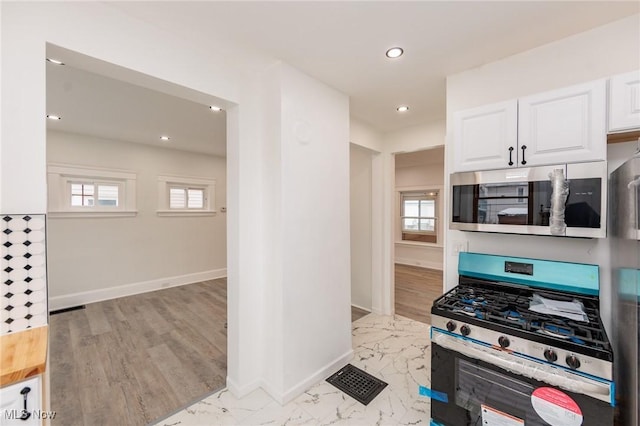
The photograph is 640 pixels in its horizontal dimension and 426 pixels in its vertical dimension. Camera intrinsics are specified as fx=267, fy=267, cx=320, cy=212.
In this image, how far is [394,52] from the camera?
1.96m

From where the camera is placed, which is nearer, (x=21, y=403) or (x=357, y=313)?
(x=21, y=403)

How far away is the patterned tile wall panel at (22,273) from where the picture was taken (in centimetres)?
125

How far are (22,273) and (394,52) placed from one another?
8.41 feet

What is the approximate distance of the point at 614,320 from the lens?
5.32ft

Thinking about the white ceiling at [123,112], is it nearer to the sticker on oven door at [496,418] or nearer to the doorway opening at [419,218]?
the sticker on oven door at [496,418]

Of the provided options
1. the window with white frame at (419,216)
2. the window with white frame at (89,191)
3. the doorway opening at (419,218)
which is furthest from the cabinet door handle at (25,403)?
the window with white frame at (419,216)

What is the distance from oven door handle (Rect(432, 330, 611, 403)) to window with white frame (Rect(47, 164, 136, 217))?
5180mm

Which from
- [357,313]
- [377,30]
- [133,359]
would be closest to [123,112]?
[133,359]

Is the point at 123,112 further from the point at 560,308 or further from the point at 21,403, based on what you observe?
the point at 560,308

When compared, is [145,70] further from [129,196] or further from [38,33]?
[129,196]

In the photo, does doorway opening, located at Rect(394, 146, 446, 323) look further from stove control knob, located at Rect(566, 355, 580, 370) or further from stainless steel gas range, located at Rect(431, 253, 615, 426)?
stove control knob, located at Rect(566, 355, 580, 370)

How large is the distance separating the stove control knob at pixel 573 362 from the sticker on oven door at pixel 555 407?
153 millimetres

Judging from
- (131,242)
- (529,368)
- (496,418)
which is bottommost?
(496,418)

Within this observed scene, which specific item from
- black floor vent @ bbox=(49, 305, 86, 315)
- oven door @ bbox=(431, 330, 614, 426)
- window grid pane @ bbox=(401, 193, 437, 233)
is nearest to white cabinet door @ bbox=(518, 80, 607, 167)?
oven door @ bbox=(431, 330, 614, 426)
